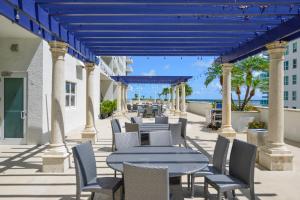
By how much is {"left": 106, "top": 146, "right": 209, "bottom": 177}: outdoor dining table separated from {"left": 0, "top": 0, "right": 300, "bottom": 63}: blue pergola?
2.49m

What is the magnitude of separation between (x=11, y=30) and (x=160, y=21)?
15.0 ft

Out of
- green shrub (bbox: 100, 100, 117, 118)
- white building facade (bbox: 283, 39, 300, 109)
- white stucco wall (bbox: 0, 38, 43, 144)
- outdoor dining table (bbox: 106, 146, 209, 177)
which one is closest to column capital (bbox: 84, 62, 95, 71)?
white stucco wall (bbox: 0, 38, 43, 144)

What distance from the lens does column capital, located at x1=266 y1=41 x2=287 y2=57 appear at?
674cm

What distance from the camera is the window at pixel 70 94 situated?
13516 mm

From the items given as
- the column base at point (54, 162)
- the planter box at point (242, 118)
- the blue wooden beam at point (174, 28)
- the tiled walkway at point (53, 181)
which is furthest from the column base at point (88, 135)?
the planter box at point (242, 118)

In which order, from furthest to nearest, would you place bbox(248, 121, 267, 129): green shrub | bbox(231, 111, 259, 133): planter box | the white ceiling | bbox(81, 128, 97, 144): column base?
1. bbox(231, 111, 259, 133): planter box
2. bbox(248, 121, 267, 129): green shrub
3. bbox(81, 128, 97, 144): column base
4. the white ceiling

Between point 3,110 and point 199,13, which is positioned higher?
point 199,13

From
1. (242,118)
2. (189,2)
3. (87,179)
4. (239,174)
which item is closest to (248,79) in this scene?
(242,118)

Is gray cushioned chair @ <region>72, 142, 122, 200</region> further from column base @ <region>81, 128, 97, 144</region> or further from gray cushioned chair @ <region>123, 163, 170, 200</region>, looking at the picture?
column base @ <region>81, 128, 97, 144</region>

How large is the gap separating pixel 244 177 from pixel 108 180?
185 cm

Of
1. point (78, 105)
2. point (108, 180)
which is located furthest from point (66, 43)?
point (78, 105)

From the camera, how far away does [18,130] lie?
31.6 ft

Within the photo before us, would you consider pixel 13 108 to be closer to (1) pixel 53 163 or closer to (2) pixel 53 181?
(1) pixel 53 163

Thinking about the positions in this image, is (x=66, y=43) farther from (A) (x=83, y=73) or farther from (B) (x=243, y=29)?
(A) (x=83, y=73)
